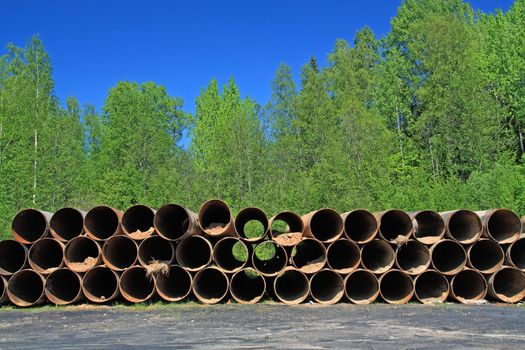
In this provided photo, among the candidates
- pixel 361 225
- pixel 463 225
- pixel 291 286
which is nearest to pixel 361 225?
pixel 361 225

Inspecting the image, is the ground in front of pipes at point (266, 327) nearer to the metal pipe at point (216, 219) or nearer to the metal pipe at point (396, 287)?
the metal pipe at point (396, 287)

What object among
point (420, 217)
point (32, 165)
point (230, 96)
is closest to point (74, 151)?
point (32, 165)

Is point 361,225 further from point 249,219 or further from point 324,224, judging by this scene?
point 249,219

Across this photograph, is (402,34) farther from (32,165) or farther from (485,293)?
(485,293)

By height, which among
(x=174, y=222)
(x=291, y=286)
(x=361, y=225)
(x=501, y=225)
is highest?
(x=174, y=222)

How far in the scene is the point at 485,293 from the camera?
10172 millimetres

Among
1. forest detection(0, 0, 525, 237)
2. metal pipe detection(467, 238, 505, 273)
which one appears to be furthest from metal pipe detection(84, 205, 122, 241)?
forest detection(0, 0, 525, 237)

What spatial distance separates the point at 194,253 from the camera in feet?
35.7

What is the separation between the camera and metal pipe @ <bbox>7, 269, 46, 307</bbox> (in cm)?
1003

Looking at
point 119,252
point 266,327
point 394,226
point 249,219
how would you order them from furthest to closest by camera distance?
point 249,219 → point 394,226 → point 119,252 → point 266,327

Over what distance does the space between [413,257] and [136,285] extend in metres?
5.96

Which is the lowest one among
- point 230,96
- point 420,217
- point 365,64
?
point 420,217

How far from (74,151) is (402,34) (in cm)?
2193

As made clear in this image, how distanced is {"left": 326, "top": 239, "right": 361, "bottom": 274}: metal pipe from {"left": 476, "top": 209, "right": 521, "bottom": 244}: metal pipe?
Answer: 277 centimetres
